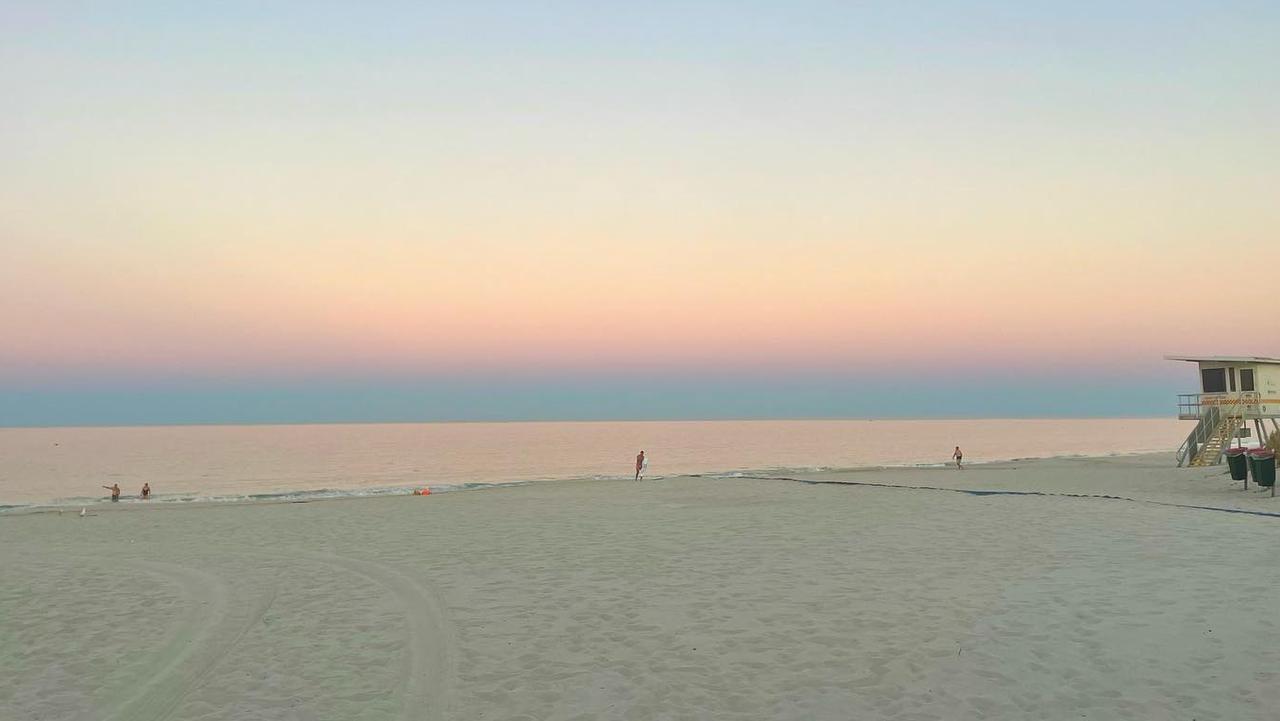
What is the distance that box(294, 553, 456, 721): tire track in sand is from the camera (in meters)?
7.71

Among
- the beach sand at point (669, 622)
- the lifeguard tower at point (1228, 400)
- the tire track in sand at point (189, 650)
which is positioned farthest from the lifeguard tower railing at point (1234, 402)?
the tire track in sand at point (189, 650)

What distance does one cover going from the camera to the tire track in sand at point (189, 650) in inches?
309

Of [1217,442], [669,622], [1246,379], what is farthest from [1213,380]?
[669,622]

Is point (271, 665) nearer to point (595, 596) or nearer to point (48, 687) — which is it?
point (48, 687)

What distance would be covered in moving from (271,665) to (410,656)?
1.52 metres

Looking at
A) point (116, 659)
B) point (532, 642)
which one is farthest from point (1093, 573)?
point (116, 659)

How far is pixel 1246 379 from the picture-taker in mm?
40188

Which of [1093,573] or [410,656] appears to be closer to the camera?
[410,656]

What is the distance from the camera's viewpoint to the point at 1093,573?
40.7 feet

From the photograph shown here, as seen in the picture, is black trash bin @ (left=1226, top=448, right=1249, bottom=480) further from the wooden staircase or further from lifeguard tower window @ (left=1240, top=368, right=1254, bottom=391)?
lifeguard tower window @ (left=1240, top=368, right=1254, bottom=391)

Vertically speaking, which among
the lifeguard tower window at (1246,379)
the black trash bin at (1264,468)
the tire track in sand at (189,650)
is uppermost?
the lifeguard tower window at (1246,379)

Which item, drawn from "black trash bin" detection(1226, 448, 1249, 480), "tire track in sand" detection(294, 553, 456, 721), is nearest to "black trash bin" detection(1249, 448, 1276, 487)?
"black trash bin" detection(1226, 448, 1249, 480)

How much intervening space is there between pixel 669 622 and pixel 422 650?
3.07 m

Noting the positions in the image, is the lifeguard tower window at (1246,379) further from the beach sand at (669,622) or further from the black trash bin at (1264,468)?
the beach sand at (669,622)
